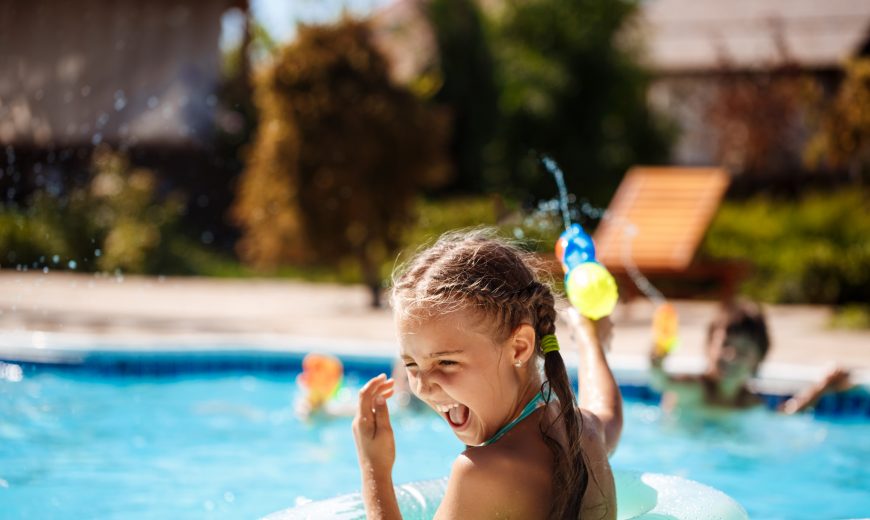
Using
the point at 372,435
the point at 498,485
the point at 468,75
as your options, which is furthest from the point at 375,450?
the point at 468,75

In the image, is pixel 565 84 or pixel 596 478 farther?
pixel 565 84

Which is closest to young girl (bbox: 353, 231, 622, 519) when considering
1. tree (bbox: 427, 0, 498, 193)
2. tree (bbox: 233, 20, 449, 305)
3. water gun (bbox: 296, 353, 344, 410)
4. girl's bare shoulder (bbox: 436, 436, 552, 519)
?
girl's bare shoulder (bbox: 436, 436, 552, 519)

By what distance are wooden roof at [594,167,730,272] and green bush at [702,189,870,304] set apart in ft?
2.93

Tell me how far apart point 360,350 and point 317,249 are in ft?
12.3

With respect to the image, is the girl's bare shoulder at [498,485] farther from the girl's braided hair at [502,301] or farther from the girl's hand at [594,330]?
the girl's hand at [594,330]

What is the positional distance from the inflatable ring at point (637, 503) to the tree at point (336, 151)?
26.9ft

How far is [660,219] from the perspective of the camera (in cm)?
1039

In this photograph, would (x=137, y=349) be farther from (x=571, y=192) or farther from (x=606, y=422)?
(x=571, y=192)

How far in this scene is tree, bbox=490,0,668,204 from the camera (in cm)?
1770

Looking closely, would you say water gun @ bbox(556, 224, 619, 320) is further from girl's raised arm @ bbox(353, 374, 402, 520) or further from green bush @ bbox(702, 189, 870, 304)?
green bush @ bbox(702, 189, 870, 304)

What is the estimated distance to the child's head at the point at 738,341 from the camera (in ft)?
17.1

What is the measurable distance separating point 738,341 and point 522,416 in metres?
3.37

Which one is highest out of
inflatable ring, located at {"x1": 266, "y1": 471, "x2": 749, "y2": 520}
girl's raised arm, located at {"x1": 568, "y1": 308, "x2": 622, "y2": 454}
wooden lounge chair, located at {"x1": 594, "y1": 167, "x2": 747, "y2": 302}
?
girl's raised arm, located at {"x1": 568, "y1": 308, "x2": 622, "y2": 454}

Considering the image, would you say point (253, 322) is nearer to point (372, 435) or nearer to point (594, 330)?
point (594, 330)
